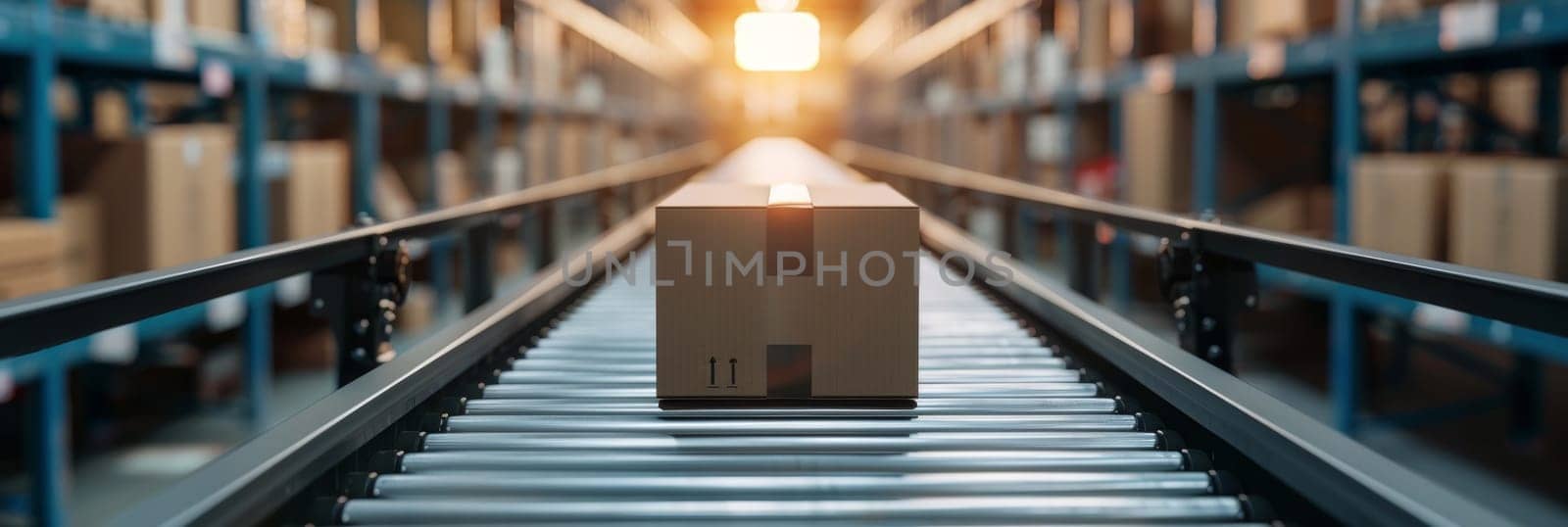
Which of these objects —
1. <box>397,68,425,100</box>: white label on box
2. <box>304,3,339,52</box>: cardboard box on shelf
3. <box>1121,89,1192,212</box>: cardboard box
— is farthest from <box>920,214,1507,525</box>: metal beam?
<box>397,68,425,100</box>: white label on box

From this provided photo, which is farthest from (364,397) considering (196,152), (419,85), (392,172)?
(392,172)

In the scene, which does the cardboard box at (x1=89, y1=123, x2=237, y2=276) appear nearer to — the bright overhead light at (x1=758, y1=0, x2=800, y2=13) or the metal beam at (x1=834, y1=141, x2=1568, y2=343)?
the metal beam at (x1=834, y1=141, x2=1568, y2=343)

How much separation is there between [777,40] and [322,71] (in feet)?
30.6

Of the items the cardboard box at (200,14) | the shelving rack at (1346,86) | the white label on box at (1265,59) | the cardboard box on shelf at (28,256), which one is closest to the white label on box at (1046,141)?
the shelving rack at (1346,86)

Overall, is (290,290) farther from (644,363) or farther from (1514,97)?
(1514,97)

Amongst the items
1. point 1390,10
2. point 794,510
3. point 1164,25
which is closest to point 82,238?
point 794,510

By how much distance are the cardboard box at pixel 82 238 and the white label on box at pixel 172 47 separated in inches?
19.8

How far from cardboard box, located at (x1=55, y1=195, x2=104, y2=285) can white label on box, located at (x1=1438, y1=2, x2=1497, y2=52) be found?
13.6ft

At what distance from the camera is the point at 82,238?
168 inches

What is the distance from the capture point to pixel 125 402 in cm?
564

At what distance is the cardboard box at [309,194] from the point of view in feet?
18.2

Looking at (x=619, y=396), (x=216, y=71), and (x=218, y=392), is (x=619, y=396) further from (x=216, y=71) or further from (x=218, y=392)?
(x=218, y=392)

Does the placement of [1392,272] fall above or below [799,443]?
above

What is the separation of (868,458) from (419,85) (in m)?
5.74
